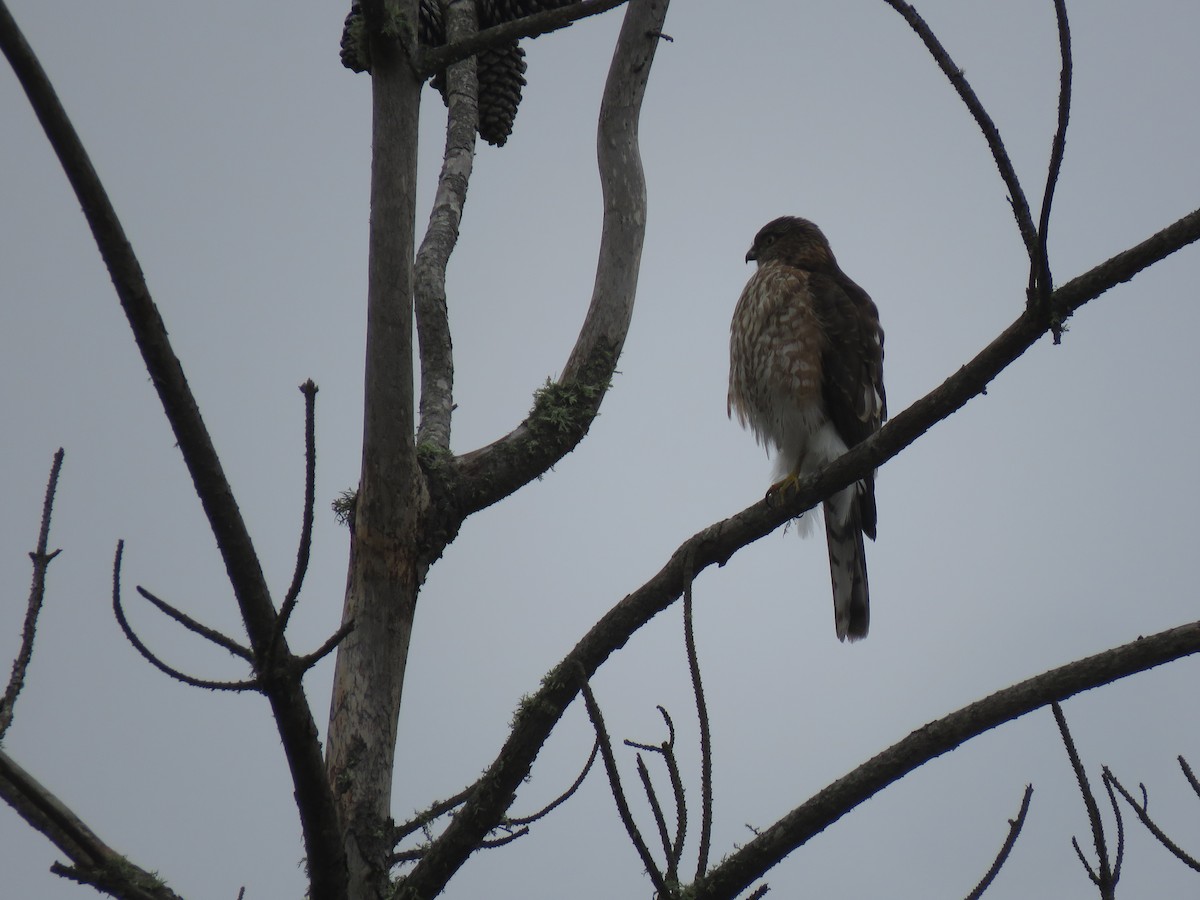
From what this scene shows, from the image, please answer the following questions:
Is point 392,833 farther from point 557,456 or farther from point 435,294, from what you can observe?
point 435,294

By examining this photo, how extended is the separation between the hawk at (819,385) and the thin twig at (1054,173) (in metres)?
2.66

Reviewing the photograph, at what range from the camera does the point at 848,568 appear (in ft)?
16.9

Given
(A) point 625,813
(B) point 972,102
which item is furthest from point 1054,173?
(A) point 625,813

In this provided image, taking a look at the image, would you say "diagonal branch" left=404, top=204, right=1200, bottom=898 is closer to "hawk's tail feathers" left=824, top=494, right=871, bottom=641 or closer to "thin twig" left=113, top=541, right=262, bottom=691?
"thin twig" left=113, top=541, right=262, bottom=691

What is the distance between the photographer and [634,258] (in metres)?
3.65

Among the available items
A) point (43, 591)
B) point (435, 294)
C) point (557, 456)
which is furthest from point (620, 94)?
point (43, 591)

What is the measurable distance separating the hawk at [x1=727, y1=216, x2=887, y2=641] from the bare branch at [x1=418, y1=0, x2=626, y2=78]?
2.65 meters

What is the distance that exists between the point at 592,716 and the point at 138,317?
0.92 meters

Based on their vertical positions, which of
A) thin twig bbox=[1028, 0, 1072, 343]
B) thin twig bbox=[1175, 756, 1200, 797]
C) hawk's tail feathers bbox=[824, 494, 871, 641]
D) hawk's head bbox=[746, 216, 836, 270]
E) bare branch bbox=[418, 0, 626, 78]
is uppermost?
hawk's head bbox=[746, 216, 836, 270]

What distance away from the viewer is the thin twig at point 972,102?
75.6 inches

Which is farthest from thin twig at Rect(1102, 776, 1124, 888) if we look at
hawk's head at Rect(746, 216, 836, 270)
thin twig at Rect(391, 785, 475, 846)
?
hawk's head at Rect(746, 216, 836, 270)

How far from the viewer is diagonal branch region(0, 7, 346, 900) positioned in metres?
1.62

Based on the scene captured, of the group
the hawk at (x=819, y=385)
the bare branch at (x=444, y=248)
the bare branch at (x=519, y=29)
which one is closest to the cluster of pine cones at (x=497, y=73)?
the bare branch at (x=444, y=248)

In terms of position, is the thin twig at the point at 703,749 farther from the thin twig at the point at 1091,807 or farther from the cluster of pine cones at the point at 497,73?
the cluster of pine cones at the point at 497,73
